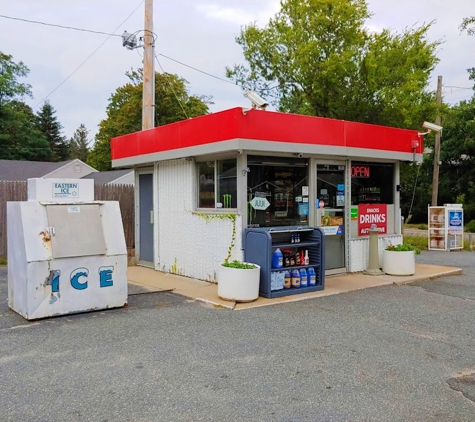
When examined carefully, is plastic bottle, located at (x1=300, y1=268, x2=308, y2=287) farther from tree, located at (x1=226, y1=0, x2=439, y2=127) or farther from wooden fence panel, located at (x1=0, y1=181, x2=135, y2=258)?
tree, located at (x1=226, y1=0, x2=439, y2=127)

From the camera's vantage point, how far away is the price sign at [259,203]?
7906 millimetres

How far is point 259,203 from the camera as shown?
7977 millimetres

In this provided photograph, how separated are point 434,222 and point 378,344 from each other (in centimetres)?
1275

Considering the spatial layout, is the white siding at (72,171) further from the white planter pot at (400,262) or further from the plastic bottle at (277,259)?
the plastic bottle at (277,259)

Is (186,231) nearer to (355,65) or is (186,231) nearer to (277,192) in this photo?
(277,192)

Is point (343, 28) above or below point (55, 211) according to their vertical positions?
above

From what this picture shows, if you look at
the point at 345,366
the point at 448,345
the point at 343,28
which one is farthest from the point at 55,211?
the point at 343,28

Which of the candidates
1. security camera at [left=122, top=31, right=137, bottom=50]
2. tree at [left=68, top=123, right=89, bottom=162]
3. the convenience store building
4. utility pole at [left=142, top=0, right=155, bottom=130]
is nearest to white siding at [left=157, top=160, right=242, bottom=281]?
the convenience store building

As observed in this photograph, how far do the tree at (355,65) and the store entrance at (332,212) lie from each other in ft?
34.9

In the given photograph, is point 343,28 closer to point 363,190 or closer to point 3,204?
point 363,190

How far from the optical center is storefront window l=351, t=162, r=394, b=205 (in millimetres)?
9391

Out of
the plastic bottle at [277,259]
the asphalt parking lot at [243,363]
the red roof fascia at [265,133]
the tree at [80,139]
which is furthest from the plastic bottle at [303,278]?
the tree at [80,139]

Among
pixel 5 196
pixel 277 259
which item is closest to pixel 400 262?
pixel 277 259

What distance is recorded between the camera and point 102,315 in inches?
244
